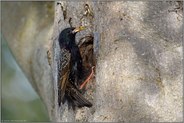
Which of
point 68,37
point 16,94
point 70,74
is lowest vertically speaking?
point 16,94

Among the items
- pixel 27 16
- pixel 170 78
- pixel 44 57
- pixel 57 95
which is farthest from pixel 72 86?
pixel 27 16

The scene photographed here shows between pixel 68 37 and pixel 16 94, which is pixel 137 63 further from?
pixel 16 94

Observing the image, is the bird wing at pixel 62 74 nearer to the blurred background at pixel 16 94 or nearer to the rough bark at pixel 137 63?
the rough bark at pixel 137 63

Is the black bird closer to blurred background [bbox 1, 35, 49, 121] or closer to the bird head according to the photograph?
the bird head

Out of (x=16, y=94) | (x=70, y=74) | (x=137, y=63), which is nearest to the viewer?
(x=137, y=63)

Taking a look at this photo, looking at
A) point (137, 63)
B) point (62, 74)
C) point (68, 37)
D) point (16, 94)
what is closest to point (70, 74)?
point (62, 74)

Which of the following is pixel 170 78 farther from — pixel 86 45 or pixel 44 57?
pixel 44 57

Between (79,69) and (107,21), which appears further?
(79,69)
